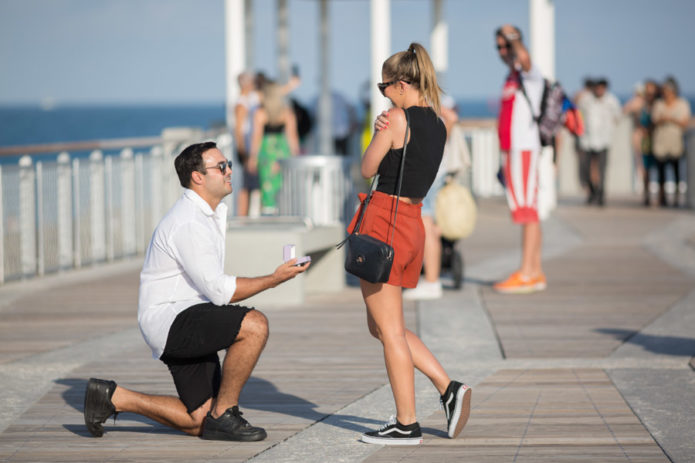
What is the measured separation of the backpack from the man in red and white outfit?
3 cm

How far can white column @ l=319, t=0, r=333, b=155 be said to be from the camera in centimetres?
1455

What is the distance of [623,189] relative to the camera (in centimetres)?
1991

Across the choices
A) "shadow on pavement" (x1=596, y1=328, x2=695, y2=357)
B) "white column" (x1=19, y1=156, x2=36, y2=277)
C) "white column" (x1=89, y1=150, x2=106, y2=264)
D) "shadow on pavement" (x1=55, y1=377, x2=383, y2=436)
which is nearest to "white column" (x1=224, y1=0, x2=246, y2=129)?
"white column" (x1=89, y1=150, x2=106, y2=264)

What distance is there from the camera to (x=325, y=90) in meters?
14.6

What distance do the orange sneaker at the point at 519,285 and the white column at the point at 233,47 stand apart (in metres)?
5.06

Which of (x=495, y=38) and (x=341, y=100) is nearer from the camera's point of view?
(x=495, y=38)

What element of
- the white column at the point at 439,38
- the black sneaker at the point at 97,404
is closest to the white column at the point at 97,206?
the white column at the point at 439,38

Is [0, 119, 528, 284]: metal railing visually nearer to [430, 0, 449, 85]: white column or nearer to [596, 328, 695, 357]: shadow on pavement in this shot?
[596, 328, 695, 357]: shadow on pavement

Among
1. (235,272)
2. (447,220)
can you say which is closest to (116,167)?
(235,272)

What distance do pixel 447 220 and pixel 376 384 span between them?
3.08m

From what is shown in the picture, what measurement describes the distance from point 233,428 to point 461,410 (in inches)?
37.0

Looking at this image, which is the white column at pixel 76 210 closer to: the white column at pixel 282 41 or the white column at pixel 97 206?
the white column at pixel 97 206

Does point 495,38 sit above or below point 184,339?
above

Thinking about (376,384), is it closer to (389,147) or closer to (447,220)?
(389,147)
